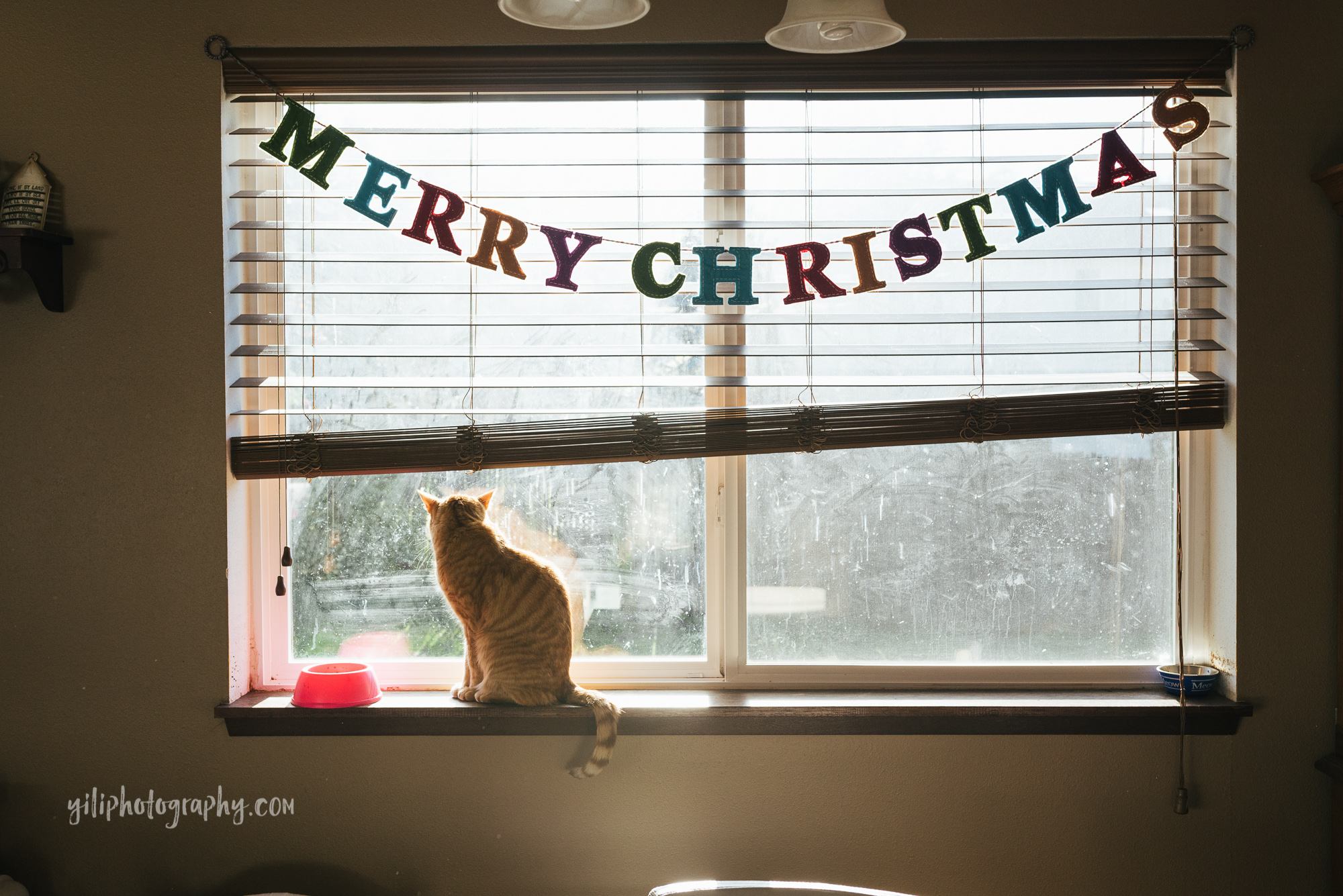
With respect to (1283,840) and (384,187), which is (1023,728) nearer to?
(1283,840)

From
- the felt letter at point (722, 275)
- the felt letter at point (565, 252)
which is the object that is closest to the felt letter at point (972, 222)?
the felt letter at point (722, 275)

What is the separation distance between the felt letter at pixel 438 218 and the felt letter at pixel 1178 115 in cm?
137

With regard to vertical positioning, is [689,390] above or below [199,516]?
above

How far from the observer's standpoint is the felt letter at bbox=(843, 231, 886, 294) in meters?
1.78

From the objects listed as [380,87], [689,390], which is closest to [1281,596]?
[689,390]

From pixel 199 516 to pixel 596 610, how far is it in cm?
84

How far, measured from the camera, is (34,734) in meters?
1.84

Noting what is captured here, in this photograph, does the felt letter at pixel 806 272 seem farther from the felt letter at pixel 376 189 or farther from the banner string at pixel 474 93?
the felt letter at pixel 376 189

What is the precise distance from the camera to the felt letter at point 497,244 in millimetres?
1779

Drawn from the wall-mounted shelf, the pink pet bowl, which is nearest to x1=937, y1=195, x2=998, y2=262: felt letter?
the pink pet bowl

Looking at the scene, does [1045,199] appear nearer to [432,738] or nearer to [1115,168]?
[1115,168]

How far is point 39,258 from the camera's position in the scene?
1750 millimetres

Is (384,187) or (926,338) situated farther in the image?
(926,338)

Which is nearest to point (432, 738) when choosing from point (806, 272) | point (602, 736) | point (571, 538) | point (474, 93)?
point (602, 736)
